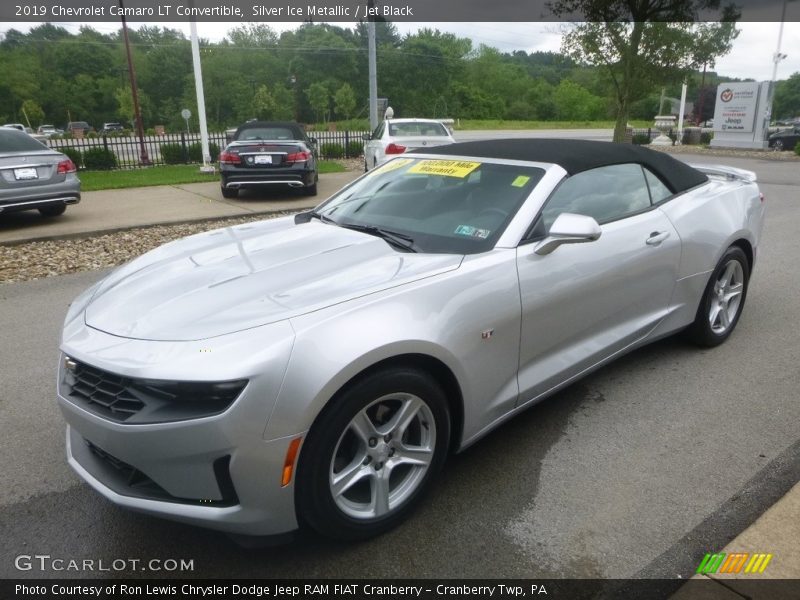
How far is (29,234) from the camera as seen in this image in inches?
320

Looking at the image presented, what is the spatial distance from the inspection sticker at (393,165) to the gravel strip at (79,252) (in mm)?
4347

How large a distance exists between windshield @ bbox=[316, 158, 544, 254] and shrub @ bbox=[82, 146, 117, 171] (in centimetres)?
1576

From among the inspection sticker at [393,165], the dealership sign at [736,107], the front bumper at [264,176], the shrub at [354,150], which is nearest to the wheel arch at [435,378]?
the inspection sticker at [393,165]

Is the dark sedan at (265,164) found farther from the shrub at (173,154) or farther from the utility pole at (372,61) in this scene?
the shrub at (173,154)

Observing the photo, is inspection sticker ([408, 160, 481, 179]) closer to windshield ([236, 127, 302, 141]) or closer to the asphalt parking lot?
the asphalt parking lot

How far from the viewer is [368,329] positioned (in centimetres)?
218

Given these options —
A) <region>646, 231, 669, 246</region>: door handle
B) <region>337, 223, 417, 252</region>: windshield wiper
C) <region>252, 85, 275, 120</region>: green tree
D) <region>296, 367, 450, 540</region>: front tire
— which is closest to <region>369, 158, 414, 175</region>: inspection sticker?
<region>337, 223, 417, 252</region>: windshield wiper

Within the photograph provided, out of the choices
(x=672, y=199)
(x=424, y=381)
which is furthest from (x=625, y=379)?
(x=424, y=381)

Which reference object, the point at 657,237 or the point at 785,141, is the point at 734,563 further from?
the point at 785,141

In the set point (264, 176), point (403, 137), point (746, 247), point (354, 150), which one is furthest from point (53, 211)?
point (354, 150)

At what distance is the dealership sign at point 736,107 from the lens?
2594cm

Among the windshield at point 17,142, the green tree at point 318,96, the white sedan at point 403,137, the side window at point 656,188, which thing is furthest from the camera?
the green tree at point 318,96

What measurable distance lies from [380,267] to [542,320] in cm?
83

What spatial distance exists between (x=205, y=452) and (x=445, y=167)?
221 centimetres
